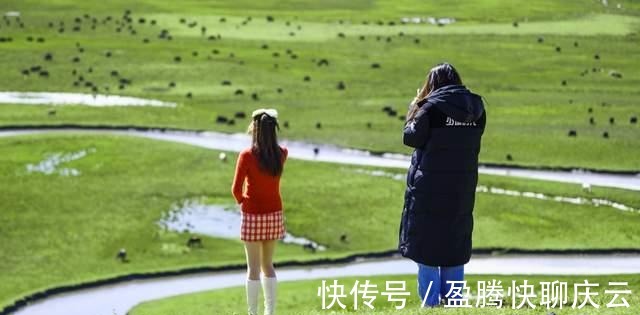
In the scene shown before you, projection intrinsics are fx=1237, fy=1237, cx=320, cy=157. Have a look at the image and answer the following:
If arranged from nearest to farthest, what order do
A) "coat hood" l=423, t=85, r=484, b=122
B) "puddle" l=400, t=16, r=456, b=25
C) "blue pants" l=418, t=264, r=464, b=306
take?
"coat hood" l=423, t=85, r=484, b=122
"blue pants" l=418, t=264, r=464, b=306
"puddle" l=400, t=16, r=456, b=25

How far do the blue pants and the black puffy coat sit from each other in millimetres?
250

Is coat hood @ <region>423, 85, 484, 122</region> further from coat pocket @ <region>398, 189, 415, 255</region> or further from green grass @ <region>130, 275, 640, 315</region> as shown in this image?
green grass @ <region>130, 275, 640, 315</region>

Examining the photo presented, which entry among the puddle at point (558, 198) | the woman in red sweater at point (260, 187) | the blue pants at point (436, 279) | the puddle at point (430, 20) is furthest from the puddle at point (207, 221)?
the puddle at point (430, 20)

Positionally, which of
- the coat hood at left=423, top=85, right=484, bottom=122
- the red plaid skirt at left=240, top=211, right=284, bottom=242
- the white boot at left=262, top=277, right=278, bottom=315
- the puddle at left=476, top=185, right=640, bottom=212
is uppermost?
the coat hood at left=423, top=85, right=484, bottom=122

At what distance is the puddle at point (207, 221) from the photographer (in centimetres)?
5488

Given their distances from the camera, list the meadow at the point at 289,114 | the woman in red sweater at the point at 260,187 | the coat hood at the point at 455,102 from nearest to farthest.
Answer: the coat hood at the point at 455,102 → the woman in red sweater at the point at 260,187 → the meadow at the point at 289,114

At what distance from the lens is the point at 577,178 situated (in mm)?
67688

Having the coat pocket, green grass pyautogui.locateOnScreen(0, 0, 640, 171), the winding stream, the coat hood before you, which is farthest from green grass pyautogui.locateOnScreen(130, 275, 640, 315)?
green grass pyautogui.locateOnScreen(0, 0, 640, 171)

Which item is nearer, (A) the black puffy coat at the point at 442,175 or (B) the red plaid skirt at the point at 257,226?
(A) the black puffy coat at the point at 442,175

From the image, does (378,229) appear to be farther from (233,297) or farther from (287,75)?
(287,75)

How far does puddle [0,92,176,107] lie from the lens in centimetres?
8917

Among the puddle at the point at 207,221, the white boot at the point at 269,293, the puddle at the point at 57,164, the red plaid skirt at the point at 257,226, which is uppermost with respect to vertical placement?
the red plaid skirt at the point at 257,226

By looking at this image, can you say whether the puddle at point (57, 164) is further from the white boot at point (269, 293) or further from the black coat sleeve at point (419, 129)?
the black coat sleeve at point (419, 129)

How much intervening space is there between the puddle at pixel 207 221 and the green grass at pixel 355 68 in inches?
713
